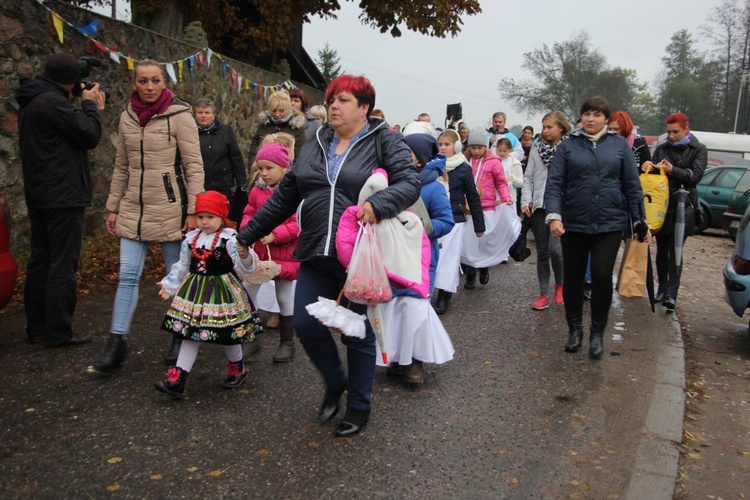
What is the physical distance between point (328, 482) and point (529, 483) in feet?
3.31

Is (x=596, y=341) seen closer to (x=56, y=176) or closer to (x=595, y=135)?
(x=595, y=135)

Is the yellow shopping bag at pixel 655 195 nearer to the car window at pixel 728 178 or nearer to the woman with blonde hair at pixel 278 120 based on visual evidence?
the woman with blonde hair at pixel 278 120

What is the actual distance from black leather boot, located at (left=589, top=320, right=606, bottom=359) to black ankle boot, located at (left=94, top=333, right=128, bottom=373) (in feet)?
11.8

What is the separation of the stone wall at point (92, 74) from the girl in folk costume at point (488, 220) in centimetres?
471

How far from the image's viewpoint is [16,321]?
620cm

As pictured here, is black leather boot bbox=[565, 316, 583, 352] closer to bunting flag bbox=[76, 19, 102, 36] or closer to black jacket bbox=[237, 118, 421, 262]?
black jacket bbox=[237, 118, 421, 262]

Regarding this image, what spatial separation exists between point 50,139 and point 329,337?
2.76 metres

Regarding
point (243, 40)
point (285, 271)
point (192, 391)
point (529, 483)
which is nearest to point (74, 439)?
point (192, 391)

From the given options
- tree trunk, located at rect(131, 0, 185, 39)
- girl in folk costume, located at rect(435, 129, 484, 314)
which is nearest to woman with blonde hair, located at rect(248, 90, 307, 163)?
girl in folk costume, located at rect(435, 129, 484, 314)

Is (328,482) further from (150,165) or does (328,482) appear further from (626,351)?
(626,351)

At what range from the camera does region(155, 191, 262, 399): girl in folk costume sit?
172 inches

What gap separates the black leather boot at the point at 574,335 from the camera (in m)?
5.91

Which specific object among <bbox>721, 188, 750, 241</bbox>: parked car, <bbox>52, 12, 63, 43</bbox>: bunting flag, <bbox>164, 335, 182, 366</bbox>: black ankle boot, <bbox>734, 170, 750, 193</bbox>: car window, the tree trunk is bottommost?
<bbox>164, 335, 182, 366</bbox>: black ankle boot

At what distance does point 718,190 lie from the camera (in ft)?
56.7
